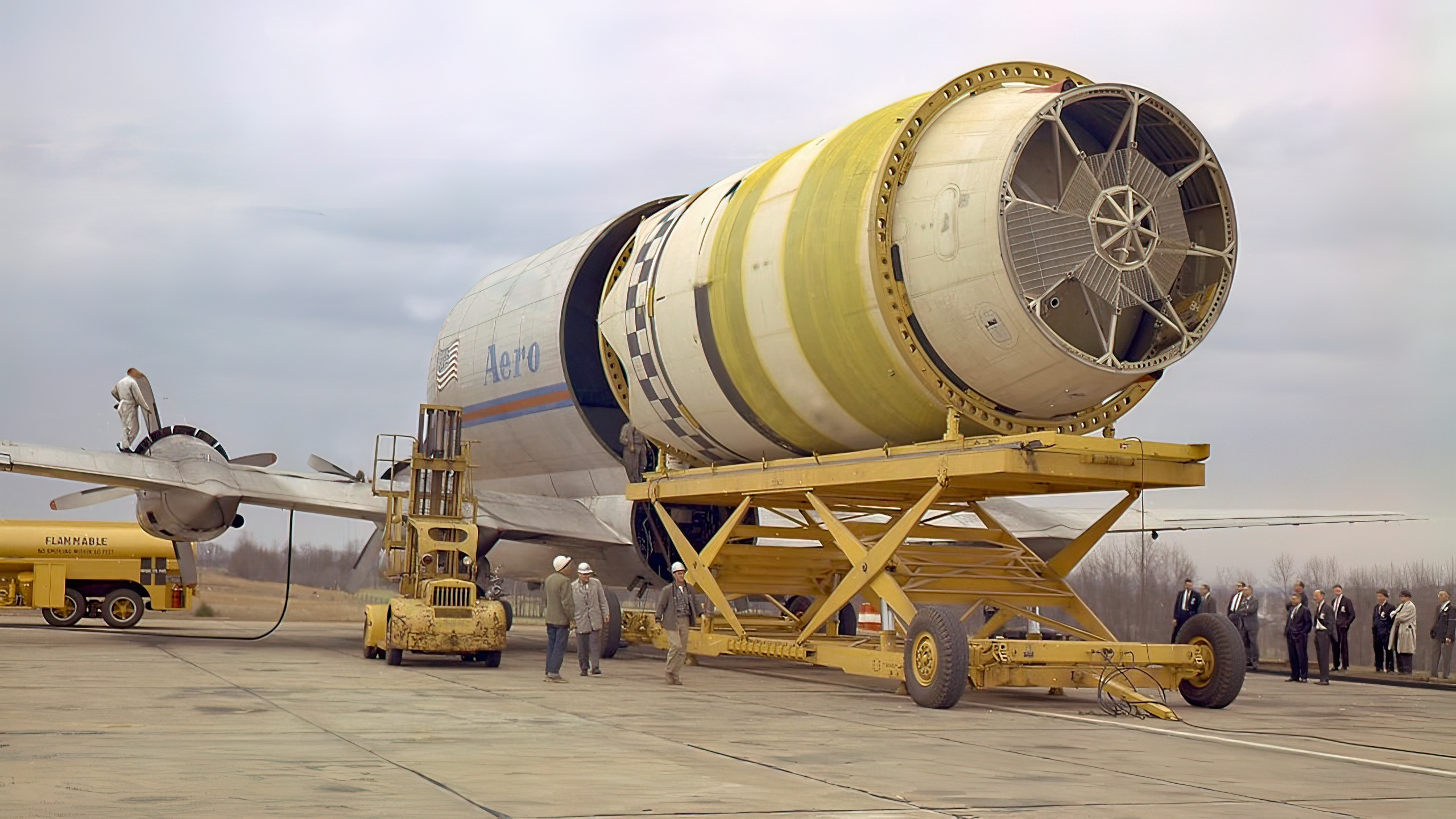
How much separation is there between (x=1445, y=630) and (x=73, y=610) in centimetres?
2627

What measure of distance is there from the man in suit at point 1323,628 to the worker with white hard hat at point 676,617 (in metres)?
9.37

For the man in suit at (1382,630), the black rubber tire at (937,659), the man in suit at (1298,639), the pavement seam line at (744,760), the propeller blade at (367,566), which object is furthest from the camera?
the propeller blade at (367,566)

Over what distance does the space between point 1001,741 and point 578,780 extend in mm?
3929

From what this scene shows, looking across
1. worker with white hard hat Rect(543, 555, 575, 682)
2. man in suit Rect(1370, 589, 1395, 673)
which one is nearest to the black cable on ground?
worker with white hard hat Rect(543, 555, 575, 682)

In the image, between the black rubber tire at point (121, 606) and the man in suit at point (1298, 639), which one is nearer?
the man in suit at point (1298, 639)

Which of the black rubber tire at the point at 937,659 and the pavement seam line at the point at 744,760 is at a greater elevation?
the black rubber tire at the point at 937,659

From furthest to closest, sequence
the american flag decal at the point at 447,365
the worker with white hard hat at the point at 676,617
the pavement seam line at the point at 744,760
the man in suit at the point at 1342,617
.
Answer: the american flag decal at the point at 447,365 → the man in suit at the point at 1342,617 → the worker with white hard hat at the point at 676,617 → the pavement seam line at the point at 744,760

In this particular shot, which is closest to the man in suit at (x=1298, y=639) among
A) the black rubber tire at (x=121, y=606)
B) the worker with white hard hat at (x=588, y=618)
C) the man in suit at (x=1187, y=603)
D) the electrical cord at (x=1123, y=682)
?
the man in suit at (x=1187, y=603)

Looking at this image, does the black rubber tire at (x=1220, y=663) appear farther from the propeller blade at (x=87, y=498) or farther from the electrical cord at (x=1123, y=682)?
the propeller blade at (x=87, y=498)

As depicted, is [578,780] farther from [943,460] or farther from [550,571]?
[550,571]

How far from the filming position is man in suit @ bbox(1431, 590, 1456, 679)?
20906 mm

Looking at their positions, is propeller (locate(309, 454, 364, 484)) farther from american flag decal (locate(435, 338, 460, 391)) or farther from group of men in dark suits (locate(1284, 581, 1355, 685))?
group of men in dark suits (locate(1284, 581, 1355, 685))

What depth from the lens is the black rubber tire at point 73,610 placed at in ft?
95.8

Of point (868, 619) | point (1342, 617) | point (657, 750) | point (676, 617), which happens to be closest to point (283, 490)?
point (676, 617)
